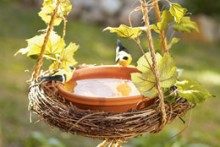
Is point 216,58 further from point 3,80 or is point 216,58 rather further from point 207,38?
point 3,80

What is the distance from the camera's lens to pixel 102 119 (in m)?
1.26

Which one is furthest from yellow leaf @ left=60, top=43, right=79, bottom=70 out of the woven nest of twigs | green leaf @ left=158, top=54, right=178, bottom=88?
green leaf @ left=158, top=54, right=178, bottom=88

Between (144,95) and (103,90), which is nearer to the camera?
(144,95)

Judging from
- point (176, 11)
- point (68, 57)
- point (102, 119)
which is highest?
point (176, 11)

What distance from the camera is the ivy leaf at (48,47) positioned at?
4.95 ft

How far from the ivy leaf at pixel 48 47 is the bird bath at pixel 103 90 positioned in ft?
0.31

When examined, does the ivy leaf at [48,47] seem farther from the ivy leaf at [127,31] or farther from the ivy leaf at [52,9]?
the ivy leaf at [127,31]

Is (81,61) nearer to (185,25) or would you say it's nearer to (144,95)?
(185,25)

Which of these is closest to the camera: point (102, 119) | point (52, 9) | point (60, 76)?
point (102, 119)

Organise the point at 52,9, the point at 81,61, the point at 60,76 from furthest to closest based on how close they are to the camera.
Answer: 1. the point at 81,61
2. the point at 52,9
3. the point at 60,76

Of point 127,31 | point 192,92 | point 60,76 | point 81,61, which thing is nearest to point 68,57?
point 60,76

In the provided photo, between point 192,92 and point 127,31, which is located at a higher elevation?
point 127,31

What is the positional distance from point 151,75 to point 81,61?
3714 mm

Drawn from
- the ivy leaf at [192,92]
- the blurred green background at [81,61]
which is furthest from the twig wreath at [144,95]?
the blurred green background at [81,61]
